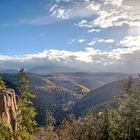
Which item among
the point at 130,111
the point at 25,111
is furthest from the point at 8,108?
the point at 130,111

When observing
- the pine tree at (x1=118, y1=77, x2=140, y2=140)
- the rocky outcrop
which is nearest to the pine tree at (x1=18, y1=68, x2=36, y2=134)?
the rocky outcrop

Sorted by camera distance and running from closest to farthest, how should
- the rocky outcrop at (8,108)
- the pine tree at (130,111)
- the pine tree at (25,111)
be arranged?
the pine tree at (25,111)
the rocky outcrop at (8,108)
the pine tree at (130,111)

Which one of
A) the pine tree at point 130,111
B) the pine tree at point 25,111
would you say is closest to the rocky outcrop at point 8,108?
the pine tree at point 25,111

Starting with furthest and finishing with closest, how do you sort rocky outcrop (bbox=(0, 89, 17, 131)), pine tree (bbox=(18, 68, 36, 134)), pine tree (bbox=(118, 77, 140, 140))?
pine tree (bbox=(118, 77, 140, 140))
rocky outcrop (bbox=(0, 89, 17, 131))
pine tree (bbox=(18, 68, 36, 134))

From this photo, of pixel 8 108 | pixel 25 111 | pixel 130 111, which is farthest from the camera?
pixel 130 111

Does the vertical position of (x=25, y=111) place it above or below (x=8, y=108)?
above

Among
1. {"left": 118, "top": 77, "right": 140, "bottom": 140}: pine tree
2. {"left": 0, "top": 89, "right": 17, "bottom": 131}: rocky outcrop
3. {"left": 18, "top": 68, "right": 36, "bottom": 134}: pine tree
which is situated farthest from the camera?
{"left": 118, "top": 77, "right": 140, "bottom": 140}: pine tree

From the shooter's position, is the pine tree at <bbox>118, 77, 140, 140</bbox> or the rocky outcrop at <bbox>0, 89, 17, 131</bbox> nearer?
the rocky outcrop at <bbox>0, 89, 17, 131</bbox>

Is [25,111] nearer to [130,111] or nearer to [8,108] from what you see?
[8,108]

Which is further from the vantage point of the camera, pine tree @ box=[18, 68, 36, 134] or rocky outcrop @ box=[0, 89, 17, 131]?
rocky outcrop @ box=[0, 89, 17, 131]

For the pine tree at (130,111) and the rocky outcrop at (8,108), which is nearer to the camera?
the rocky outcrop at (8,108)

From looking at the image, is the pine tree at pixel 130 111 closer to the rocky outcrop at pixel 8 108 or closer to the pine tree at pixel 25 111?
the pine tree at pixel 25 111

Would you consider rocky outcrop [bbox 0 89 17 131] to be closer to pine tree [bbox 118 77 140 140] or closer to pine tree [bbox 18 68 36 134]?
pine tree [bbox 18 68 36 134]

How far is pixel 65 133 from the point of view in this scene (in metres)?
99.2
